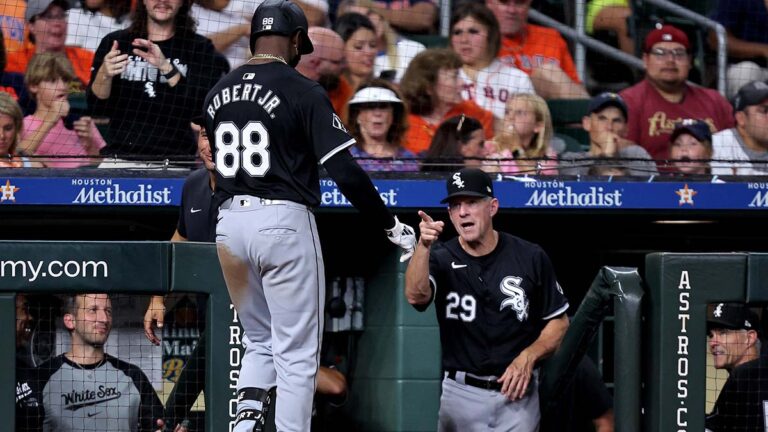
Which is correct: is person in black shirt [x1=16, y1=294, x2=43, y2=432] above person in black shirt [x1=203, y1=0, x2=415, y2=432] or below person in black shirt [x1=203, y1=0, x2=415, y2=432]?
below

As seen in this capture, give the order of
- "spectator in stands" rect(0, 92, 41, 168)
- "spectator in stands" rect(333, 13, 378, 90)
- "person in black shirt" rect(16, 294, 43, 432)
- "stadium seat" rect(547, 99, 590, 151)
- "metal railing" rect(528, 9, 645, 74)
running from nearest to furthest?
"person in black shirt" rect(16, 294, 43, 432)
"spectator in stands" rect(0, 92, 41, 168)
"spectator in stands" rect(333, 13, 378, 90)
"stadium seat" rect(547, 99, 590, 151)
"metal railing" rect(528, 9, 645, 74)

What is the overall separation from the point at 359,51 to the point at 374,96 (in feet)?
1.89

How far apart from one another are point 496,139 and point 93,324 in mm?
3399

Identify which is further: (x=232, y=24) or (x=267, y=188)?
(x=232, y=24)

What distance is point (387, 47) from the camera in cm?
762

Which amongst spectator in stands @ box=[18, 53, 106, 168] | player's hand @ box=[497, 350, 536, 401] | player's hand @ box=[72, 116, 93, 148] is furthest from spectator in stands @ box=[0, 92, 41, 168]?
player's hand @ box=[497, 350, 536, 401]

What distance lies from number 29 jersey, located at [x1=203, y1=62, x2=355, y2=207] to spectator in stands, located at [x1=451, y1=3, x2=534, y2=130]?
3.56 m

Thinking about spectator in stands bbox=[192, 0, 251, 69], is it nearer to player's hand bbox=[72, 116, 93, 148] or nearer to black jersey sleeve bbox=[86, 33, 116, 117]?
black jersey sleeve bbox=[86, 33, 116, 117]

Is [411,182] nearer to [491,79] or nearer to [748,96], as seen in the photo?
[491,79]

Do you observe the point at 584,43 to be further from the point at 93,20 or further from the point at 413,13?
the point at 93,20

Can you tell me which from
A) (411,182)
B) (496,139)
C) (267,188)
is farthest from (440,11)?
(267,188)

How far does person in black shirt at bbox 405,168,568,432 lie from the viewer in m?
4.73

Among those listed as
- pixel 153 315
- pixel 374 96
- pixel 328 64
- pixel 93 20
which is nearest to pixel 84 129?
pixel 93 20

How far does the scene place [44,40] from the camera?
7211 mm
